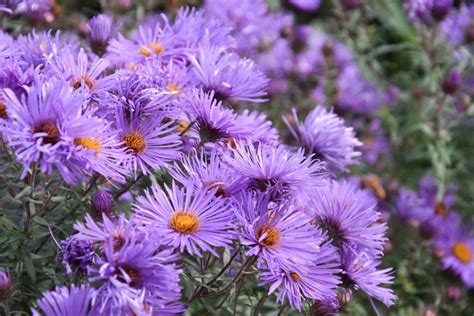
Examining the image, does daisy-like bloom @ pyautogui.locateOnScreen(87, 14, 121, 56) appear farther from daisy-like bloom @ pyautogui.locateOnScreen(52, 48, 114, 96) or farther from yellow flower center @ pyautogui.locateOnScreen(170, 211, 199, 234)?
yellow flower center @ pyautogui.locateOnScreen(170, 211, 199, 234)

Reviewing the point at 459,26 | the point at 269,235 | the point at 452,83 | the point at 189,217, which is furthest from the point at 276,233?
the point at 459,26

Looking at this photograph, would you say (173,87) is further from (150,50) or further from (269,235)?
(269,235)

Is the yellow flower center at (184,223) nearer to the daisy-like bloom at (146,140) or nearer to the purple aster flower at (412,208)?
the daisy-like bloom at (146,140)

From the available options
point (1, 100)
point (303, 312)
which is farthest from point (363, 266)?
point (1, 100)

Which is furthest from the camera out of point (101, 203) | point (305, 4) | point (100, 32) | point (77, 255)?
point (305, 4)

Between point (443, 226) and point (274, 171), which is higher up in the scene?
point (274, 171)

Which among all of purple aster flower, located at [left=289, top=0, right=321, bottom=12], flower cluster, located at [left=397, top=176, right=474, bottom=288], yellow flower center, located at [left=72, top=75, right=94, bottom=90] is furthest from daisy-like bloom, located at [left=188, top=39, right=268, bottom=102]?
purple aster flower, located at [left=289, top=0, right=321, bottom=12]

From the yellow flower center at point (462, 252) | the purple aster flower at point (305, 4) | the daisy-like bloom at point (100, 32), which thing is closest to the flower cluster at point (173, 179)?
the daisy-like bloom at point (100, 32)
